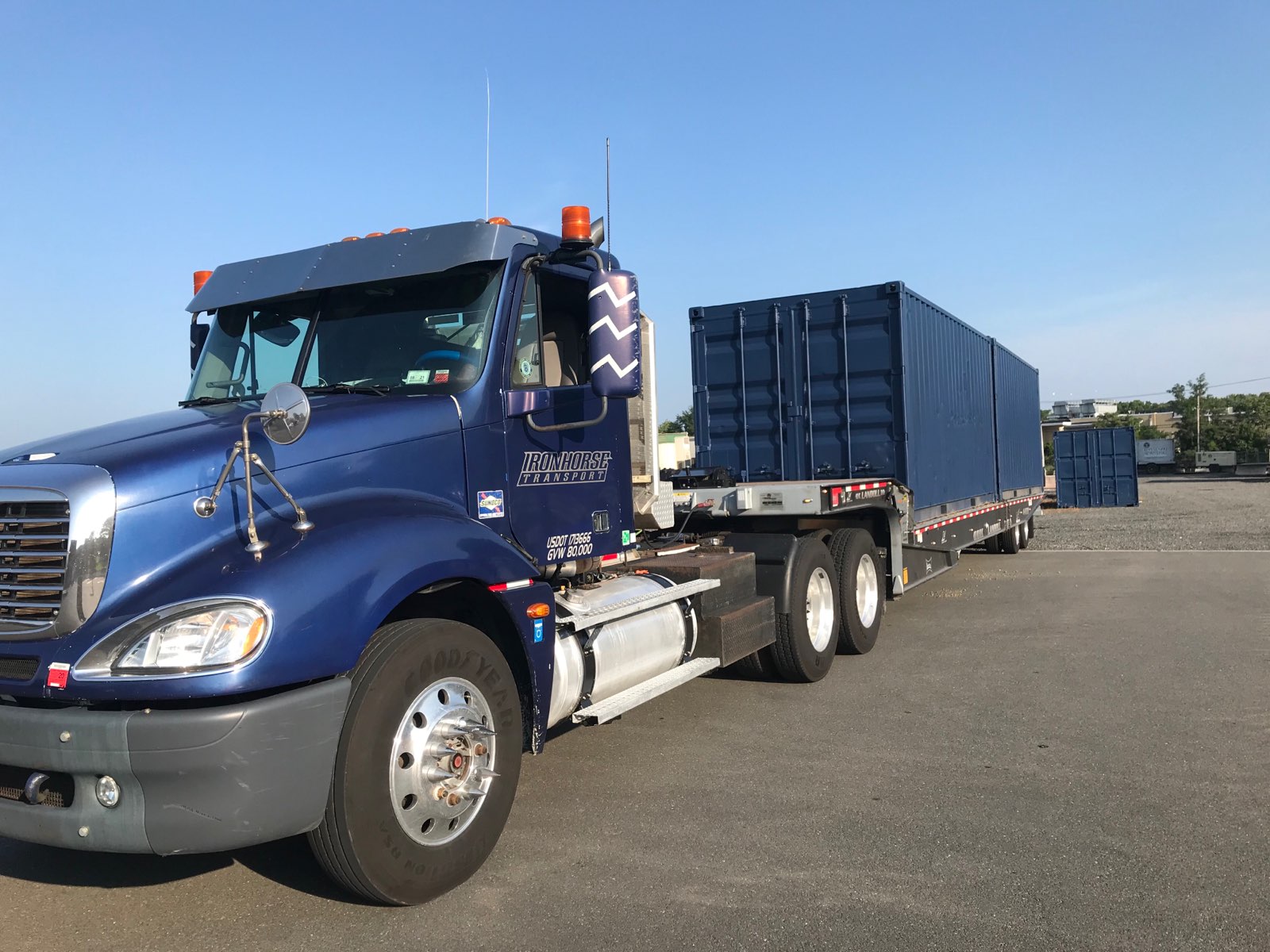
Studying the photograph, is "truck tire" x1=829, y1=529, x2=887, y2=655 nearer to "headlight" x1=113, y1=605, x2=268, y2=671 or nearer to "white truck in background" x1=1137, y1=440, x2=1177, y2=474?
"headlight" x1=113, y1=605, x2=268, y2=671

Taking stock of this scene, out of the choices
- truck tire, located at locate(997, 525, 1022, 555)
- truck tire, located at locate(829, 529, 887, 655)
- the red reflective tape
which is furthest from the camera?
truck tire, located at locate(997, 525, 1022, 555)

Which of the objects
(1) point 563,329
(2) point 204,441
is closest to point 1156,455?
(1) point 563,329

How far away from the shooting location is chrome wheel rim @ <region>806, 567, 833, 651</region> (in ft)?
25.3

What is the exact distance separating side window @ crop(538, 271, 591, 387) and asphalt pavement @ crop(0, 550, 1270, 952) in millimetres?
2111

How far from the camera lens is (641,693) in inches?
205

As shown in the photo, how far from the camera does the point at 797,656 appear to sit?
7.19 metres

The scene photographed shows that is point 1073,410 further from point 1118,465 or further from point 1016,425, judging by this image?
point 1016,425

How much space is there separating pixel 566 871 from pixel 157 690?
184cm

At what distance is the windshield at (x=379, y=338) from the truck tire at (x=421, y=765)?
121cm

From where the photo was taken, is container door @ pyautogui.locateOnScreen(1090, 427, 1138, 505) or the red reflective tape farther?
container door @ pyautogui.locateOnScreen(1090, 427, 1138, 505)

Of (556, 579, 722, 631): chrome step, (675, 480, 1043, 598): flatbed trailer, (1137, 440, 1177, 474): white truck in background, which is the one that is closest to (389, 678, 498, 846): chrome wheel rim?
(556, 579, 722, 631): chrome step

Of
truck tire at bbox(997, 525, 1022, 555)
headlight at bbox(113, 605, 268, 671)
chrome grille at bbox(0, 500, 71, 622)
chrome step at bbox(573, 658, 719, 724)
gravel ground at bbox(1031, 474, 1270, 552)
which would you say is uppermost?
chrome grille at bbox(0, 500, 71, 622)

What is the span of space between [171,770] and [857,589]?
632 cm

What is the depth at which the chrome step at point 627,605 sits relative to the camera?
4.79 m
